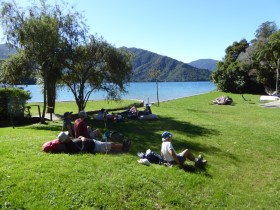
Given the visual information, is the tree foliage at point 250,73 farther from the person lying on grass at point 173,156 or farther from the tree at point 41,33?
the person lying on grass at point 173,156

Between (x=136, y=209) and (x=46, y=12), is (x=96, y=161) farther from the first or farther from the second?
(x=46, y=12)

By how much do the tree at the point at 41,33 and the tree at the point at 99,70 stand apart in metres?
2.50

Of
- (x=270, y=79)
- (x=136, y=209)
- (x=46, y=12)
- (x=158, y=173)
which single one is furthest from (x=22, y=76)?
(x=270, y=79)

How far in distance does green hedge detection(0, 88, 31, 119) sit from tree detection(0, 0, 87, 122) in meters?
1.99

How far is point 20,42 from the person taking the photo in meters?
17.4

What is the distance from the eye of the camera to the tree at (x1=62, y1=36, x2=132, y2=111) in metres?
22.0

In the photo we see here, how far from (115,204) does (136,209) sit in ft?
1.49

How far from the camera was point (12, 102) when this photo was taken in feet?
63.1

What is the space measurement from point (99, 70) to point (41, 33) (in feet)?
21.4

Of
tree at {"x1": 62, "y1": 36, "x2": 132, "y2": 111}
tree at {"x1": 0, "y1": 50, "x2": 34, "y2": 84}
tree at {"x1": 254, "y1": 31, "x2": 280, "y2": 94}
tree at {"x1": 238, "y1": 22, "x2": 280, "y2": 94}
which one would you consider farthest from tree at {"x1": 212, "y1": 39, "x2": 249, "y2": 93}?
tree at {"x1": 0, "y1": 50, "x2": 34, "y2": 84}

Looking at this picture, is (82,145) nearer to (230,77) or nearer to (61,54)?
(61,54)

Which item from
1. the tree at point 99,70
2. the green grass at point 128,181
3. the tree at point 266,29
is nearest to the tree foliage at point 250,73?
the tree at point 266,29

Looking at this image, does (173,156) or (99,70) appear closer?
(173,156)

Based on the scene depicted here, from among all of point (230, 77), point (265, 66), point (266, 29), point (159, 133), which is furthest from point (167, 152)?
point (266, 29)
